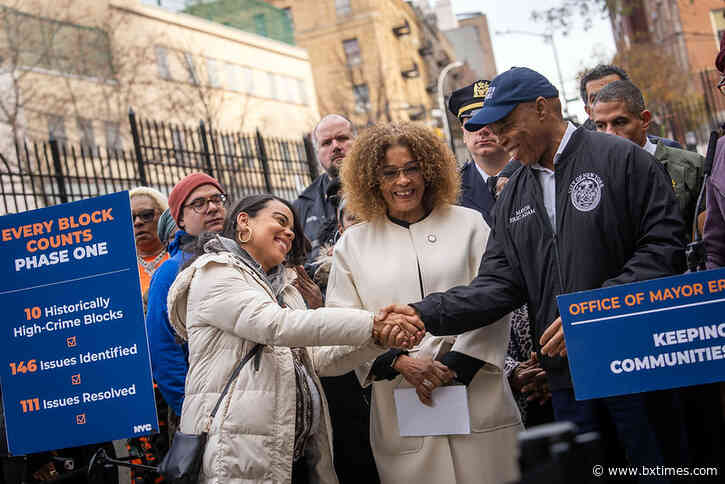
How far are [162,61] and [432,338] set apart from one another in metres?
30.2

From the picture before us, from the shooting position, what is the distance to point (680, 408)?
11.5 feet

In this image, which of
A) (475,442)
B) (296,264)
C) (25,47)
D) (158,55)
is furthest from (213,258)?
(158,55)

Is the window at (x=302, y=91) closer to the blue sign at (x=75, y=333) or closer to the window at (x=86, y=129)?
the window at (x=86, y=129)

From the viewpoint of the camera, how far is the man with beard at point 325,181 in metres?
6.40

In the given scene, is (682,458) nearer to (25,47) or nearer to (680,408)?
(680,408)

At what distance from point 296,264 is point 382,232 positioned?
60 cm

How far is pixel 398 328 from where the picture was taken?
384 centimetres

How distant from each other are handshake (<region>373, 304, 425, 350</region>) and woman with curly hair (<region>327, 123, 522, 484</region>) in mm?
234

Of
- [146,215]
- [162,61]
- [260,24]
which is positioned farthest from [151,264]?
[260,24]

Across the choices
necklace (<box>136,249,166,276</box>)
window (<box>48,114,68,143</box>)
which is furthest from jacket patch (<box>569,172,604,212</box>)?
window (<box>48,114,68,143</box>)

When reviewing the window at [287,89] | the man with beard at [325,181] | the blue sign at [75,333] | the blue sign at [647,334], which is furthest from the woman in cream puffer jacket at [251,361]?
the window at [287,89]

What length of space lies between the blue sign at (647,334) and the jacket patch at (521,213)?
740 millimetres

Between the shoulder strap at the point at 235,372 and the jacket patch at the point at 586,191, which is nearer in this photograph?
the jacket patch at the point at 586,191

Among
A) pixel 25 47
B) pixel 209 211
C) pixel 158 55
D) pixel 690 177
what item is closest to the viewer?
Result: pixel 690 177
